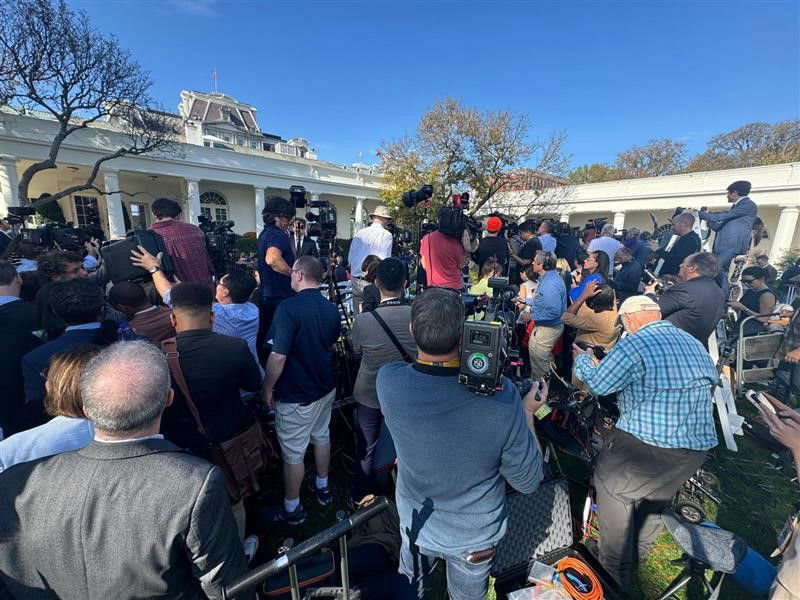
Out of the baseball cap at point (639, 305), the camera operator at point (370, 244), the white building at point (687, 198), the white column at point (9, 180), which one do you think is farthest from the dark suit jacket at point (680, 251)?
the white column at point (9, 180)

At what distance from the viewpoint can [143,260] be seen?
3.01 m

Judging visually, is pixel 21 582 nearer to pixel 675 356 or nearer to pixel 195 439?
pixel 195 439

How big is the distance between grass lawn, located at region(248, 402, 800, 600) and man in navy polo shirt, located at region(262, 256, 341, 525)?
176 mm

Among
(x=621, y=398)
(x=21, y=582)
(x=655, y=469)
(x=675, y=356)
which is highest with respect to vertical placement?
(x=675, y=356)

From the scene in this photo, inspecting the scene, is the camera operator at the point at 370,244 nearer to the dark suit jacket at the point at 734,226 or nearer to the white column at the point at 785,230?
the dark suit jacket at the point at 734,226

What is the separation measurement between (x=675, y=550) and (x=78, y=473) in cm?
366

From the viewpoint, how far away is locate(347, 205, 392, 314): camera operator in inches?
202

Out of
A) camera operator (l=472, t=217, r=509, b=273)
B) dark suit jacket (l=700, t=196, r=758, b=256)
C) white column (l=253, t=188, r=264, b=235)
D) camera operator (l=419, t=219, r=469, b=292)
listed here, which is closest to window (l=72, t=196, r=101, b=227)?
white column (l=253, t=188, r=264, b=235)

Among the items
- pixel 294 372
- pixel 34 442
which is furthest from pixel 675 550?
pixel 34 442

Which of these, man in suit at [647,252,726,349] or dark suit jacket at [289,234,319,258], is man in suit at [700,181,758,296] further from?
dark suit jacket at [289,234,319,258]

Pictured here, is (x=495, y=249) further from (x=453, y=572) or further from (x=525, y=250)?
(x=453, y=572)

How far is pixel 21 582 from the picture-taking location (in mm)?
1060

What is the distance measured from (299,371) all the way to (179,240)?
222 cm

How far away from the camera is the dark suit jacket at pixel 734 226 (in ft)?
16.8
